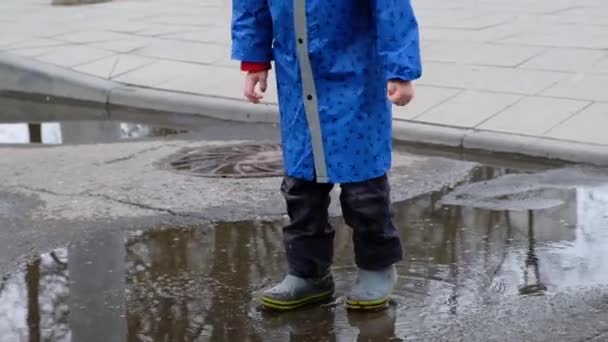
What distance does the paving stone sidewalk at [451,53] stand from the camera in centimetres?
777

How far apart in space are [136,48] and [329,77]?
6.90m

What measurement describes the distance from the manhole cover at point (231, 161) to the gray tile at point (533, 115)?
57.4 inches

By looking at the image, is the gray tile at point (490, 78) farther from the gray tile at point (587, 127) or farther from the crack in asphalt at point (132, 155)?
the crack in asphalt at point (132, 155)

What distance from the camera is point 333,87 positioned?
4121 millimetres

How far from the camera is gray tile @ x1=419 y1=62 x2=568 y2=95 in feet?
27.4

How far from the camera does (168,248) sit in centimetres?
524

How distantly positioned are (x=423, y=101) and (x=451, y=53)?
1536mm

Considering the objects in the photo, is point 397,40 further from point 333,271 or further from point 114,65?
point 114,65

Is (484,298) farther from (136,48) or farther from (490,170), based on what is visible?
(136,48)

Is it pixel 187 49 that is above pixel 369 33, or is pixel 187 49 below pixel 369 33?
below

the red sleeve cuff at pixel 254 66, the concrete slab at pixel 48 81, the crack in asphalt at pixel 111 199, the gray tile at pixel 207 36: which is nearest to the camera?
the red sleeve cuff at pixel 254 66

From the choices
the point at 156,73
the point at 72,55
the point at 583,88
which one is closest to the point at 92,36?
the point at 72,55

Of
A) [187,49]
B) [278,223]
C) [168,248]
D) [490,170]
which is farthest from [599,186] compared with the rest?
[187,49]

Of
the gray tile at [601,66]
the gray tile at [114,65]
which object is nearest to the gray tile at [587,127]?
the gray tile at [601,66]
